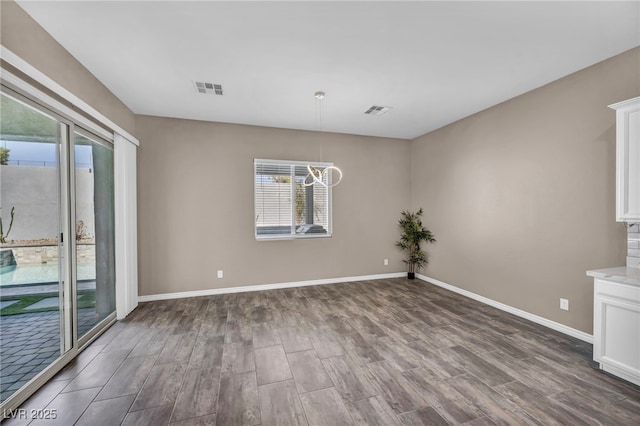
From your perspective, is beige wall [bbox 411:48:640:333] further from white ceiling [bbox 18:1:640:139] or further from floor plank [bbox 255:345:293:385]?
floor plank [bbox 255:345:293:385]

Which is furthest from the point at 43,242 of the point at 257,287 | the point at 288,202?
the point at 288,202

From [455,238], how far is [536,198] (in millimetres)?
1480

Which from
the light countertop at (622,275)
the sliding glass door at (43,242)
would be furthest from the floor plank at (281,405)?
the light countertop at (622,275)

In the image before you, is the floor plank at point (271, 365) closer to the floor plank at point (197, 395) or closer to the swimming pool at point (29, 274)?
the floor plank at point (197, 395)

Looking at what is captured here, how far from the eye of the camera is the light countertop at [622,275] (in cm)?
218

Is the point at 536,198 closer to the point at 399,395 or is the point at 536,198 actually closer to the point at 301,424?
the point at 399,395

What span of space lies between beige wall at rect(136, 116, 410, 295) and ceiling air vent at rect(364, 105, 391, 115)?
120 centimetres

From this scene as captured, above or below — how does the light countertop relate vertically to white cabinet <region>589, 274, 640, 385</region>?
above

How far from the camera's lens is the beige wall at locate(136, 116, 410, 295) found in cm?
432

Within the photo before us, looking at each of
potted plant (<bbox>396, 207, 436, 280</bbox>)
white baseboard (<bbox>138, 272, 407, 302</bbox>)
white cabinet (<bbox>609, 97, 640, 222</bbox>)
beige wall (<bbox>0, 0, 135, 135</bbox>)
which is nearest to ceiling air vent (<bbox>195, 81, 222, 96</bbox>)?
beige wall (<bbox>0, 0, 135, 135</bbox>)

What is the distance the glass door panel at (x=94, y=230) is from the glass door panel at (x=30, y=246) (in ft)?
0.98

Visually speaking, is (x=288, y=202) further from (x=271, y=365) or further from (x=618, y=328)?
(x=618, y=328)

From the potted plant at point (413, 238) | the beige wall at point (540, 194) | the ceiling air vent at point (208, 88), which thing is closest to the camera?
the beige wall at point (540, 194)

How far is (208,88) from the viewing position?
333 centimetres
